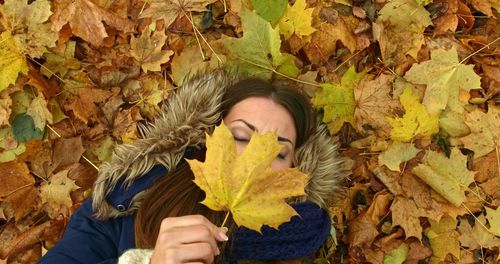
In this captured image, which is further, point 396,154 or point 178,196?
point 396,154

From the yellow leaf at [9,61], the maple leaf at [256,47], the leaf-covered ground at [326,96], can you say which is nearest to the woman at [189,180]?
the maple leaf at [256,47]

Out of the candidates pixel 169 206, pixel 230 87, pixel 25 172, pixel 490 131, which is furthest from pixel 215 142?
pixel 490 131

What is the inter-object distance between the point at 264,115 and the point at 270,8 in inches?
22.7

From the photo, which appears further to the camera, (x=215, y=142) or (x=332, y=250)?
(x=332, y=250)

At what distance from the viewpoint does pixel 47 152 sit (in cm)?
227

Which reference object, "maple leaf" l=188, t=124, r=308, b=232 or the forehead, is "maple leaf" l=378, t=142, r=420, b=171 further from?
"maple leaf" l=188, t=124, r=308, b=232

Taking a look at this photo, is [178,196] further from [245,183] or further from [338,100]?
[338,100]

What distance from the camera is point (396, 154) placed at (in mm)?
2254

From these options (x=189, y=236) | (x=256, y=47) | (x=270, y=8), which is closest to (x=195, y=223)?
(x=189, y=236)

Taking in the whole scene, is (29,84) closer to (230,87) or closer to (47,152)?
(47,152)

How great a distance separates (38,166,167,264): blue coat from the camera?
1726 millimetres

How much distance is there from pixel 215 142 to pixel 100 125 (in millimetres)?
1226

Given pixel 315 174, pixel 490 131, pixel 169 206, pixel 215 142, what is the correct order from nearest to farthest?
pixel 215 142 < pixel 169 206 < pixel 315 174 < pixel 490 131

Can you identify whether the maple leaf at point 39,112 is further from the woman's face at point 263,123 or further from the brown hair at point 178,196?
the woman's face at point 263,123
